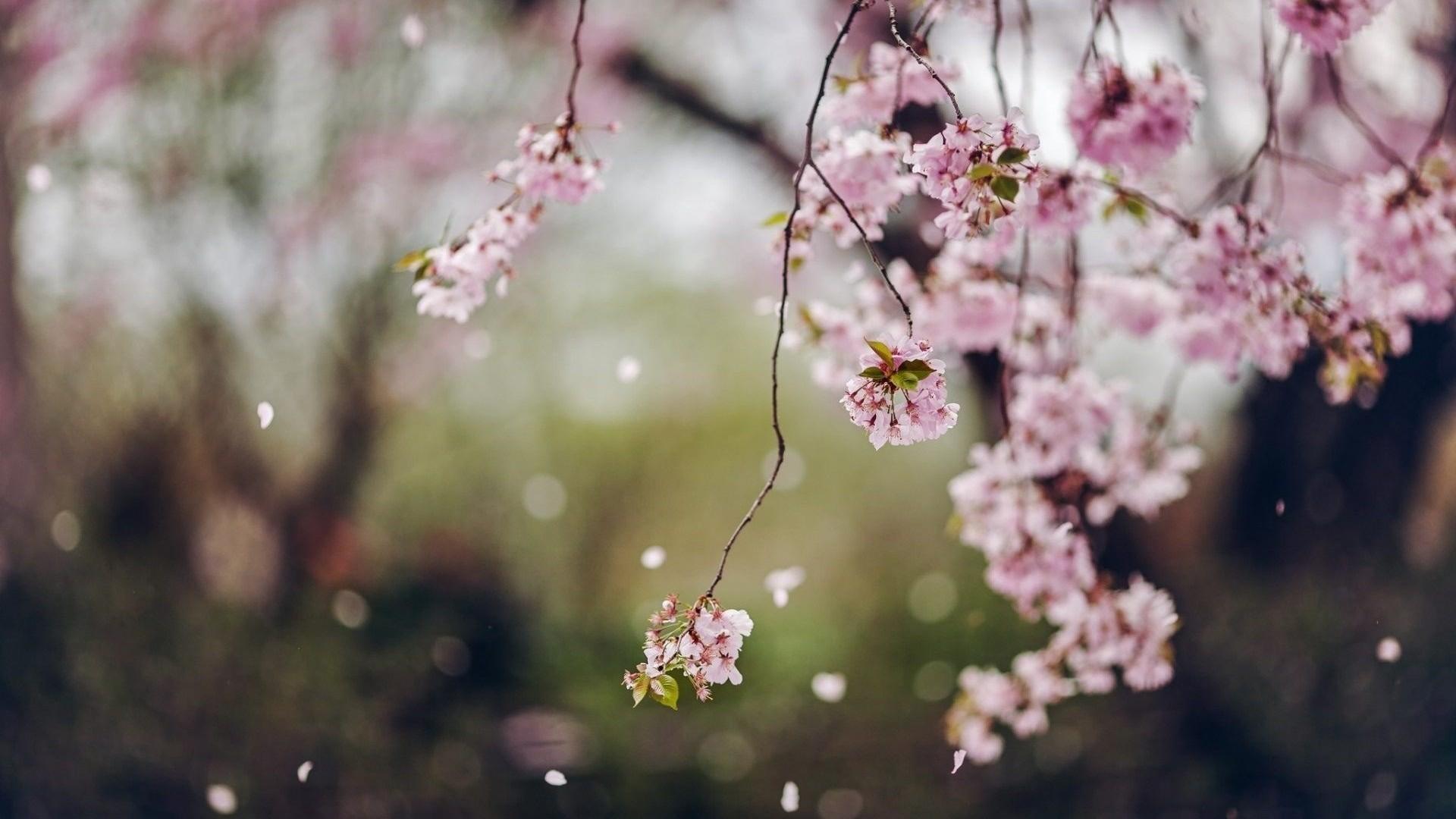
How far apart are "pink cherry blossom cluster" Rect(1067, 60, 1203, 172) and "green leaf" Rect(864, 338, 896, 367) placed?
397mm

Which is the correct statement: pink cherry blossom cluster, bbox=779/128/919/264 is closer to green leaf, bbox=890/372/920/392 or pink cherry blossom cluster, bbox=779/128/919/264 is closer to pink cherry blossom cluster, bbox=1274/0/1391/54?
green leaf, bbox=890/372/920/392

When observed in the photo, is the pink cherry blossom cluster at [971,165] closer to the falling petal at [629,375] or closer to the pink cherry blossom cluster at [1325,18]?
the pink cherry blossom cluster at [1325,18]

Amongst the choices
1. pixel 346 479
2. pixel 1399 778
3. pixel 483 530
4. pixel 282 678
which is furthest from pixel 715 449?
pixel 1399 778

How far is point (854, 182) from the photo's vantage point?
1101 millimetres

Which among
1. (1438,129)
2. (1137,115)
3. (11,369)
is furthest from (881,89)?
(11,369)

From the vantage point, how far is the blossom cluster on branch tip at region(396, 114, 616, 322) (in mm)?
1066

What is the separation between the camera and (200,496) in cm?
262

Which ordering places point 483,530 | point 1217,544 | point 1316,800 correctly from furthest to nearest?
point 483,530, point 1217,544, point 1316,800

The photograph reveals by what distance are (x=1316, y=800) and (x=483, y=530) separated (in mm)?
2039

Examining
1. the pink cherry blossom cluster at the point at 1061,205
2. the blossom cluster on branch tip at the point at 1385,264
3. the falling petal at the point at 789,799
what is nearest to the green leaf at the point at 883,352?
the pink cherry blossom cluster at the point at 1061,205

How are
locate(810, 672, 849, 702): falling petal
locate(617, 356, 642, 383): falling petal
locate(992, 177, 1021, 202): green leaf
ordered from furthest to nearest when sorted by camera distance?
locate(617, 356, 642, 383): falling petal, locate(810, 672, 849, 702): falling petal, locate(992, 177, 1021, 202): green leaf

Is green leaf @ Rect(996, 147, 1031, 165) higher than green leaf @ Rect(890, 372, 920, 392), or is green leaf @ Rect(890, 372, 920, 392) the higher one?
green leaf @ Rect(996, 147, 1031, 165)

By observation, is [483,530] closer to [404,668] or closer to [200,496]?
[404,668]

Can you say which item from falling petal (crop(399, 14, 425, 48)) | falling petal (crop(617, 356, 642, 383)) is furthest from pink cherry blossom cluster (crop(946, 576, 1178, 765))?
falling petal (crop(399, 14, 425, 48))
